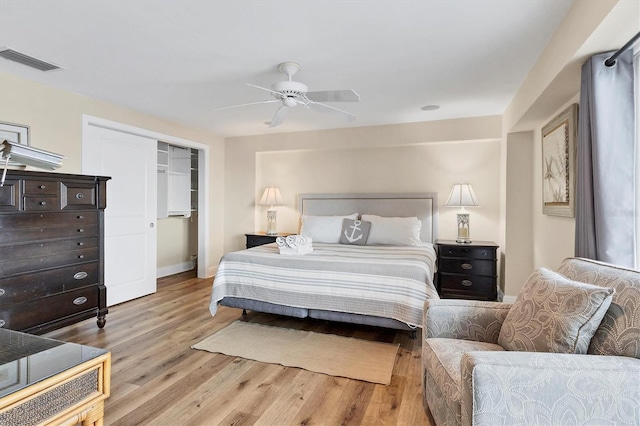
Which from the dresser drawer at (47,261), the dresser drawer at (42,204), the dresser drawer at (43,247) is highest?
the dresser drawer at (42,204)

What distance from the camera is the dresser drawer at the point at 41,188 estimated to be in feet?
9.21

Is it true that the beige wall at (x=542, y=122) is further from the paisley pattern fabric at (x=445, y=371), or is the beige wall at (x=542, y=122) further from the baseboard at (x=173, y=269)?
the baseboard at (x=173, y=269)

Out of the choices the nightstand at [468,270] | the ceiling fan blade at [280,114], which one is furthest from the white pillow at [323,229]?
the ceiling fan blade at [280,114]

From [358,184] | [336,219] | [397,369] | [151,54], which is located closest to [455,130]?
[358,184]

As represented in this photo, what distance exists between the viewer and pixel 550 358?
4.07ft

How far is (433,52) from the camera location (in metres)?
2.65

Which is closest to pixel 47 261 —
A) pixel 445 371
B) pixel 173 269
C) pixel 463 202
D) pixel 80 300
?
pixel 80 300

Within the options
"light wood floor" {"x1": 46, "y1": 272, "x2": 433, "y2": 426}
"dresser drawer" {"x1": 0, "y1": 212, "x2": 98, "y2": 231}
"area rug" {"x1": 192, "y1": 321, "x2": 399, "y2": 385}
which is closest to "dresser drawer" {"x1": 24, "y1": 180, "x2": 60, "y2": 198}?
"dresser drawer" {"x1": 0, "y1": 212, "x2": 98, "y2": 231}

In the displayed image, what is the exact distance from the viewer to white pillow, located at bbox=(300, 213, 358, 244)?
4586 mm

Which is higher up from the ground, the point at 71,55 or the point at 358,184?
the point at 71,55

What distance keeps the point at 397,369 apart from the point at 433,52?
7.95 feet

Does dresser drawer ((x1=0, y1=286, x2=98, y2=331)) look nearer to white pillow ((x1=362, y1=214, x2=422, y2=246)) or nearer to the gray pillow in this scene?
white pillow ((x1=362, y1=214, x2=422, y2=246))

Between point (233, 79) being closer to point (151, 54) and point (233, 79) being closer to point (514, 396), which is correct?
point (151, 54)

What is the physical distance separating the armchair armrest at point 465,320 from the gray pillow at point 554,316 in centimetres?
11
